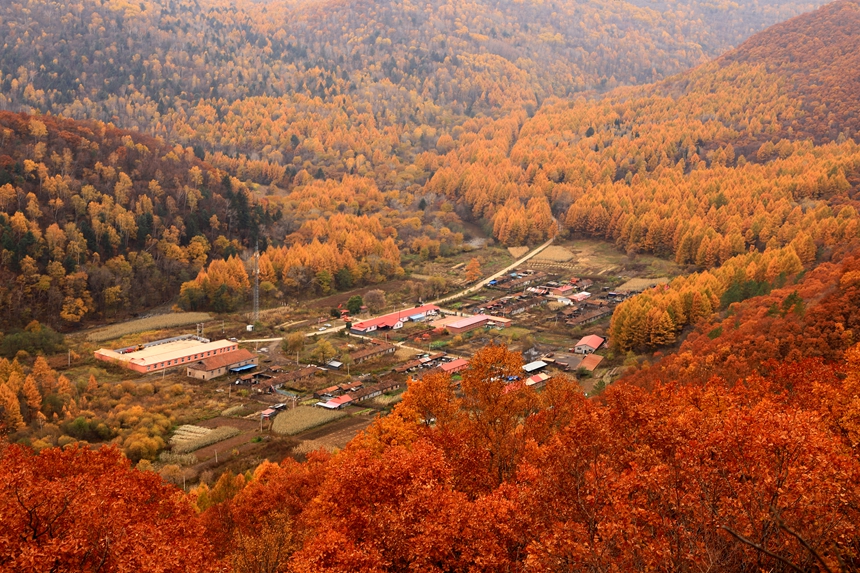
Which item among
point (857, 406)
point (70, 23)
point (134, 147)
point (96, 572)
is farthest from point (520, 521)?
point (70, 23)

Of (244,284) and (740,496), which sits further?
(244,284)

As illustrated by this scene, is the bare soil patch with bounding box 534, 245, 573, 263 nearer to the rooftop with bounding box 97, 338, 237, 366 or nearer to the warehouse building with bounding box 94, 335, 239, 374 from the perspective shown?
the warehouse building with bounding box 94, 335, 239, 374

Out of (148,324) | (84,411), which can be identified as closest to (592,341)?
(84,411)

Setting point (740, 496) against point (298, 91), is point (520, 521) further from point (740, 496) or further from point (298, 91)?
point (298, 91)

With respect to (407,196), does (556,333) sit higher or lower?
lower

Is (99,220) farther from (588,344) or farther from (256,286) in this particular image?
(588,344)

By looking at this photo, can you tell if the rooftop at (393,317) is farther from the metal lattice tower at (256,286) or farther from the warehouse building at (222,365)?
the warehouse building at (222,365)

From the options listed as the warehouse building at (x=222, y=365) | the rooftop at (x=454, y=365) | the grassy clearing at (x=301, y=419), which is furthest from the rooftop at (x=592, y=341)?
the warehouse building at (x=222, y=365)
